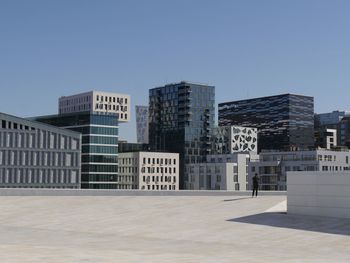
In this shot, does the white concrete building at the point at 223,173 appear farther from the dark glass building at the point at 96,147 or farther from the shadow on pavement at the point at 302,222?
the shadow on pavement at the point at 302,222

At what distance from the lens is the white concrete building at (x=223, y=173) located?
17975 centimetres

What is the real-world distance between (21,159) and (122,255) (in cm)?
11363

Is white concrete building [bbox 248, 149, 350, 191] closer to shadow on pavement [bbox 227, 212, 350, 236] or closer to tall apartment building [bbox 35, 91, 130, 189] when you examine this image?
tall apartment building [bbox 35, 91, 130, 189]

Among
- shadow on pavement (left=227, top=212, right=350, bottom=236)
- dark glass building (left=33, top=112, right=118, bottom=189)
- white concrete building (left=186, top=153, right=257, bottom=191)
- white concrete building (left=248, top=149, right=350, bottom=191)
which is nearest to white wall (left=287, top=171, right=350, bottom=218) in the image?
shadow on pavement (left=227, top=212, right=350, bottom=236)

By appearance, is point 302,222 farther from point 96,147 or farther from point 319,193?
point 96,147

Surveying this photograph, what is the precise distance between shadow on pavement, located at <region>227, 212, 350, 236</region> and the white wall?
0.60m

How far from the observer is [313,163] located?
502 feet

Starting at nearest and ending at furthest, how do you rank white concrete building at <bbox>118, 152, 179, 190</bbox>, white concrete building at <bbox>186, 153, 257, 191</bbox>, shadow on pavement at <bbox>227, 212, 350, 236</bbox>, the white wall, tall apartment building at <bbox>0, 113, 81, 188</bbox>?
shadow on pavement at <bbox>227, 212, 350, 236</bbox>, the white wall, tall apartment building at <bbox>0, 113, 81, 188</bbox>, white concrete building at <bbox>186, 153, 257, 191</bbox>, white concrete building at <bbox>118, 152, 179, 190</bbox>

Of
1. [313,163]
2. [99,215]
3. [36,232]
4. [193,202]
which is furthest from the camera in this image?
[313,163]

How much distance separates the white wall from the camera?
27.7 metres

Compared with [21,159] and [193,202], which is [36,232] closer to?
[193,202]

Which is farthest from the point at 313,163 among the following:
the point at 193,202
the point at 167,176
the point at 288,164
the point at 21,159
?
the point at 193,202

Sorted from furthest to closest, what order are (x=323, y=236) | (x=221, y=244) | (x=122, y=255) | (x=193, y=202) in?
1. (x=193, y=202)
2. (x=323, y=236)
3. (x=221, y=244)
4. (x=122, y=255)

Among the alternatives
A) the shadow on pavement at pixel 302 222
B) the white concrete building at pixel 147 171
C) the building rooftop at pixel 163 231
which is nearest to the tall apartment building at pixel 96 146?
the white concrete building at pixel 147 171
